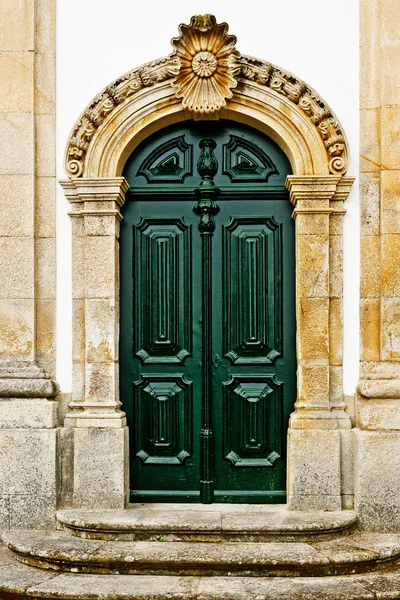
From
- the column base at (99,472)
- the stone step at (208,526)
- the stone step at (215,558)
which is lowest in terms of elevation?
the stone step at (215,558)

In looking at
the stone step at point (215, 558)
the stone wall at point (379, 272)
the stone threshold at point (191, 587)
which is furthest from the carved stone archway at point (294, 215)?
the stone threshold at point (191, 587)

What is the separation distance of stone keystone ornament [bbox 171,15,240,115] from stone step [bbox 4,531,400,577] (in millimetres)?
3361

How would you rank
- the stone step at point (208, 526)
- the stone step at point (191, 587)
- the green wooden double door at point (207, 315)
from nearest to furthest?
the stone step at point (191, 587) < the stone step at point (208, 526) < the green wooden double door at point (207, 315)

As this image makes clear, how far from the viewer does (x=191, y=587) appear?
4.81m

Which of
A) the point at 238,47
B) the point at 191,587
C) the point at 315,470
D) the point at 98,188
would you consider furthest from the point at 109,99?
the point at 191,587

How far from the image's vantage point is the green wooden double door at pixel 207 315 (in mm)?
6145

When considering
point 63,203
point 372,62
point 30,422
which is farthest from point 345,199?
point 30,422

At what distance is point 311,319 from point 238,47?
2262mm

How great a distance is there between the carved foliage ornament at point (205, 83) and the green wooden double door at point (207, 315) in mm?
373

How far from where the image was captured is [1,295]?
233 inches

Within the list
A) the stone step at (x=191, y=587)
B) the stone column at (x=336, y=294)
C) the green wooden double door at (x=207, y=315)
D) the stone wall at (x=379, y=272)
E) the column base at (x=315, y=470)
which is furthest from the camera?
the green wooden double door at (x=207, y=315)

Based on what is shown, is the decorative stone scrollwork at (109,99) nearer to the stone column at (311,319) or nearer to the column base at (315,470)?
the stone column at (311,319)

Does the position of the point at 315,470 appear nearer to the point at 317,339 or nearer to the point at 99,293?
the point at 317,339

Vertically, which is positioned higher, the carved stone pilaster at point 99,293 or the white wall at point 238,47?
the white wall at point 238,47
